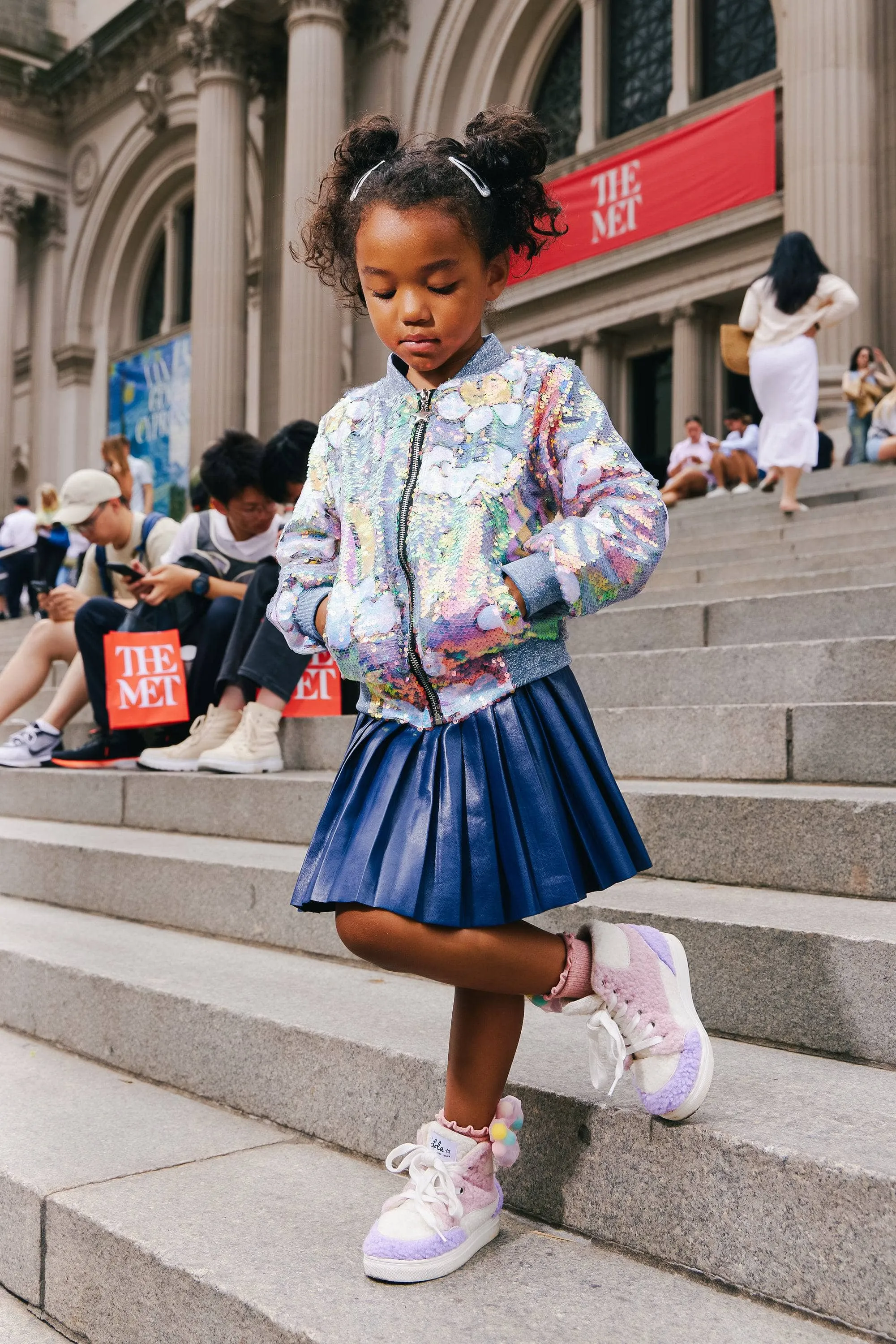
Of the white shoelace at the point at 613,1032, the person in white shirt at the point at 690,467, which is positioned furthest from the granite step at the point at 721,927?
the person in white shirt at the point at 690,467

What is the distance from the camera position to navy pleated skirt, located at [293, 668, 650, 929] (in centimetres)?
171

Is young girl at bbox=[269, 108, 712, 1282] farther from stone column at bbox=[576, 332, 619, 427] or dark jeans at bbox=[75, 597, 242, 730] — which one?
stone column at bbox=[576, 332, 619, 427]

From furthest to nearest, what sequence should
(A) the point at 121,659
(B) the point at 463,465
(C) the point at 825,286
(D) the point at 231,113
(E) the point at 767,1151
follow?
(D) the point at 231,113
(C) the point at 825,286
(A) the point at 121,659
(B) the point at 463,465
(E) the point at 767,1151

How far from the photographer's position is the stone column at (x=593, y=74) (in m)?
17.2

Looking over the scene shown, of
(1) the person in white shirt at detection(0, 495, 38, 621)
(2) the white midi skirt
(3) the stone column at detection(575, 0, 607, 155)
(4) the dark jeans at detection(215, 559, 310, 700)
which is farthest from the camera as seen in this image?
(3) the stone column at detection(575, 0, 607, 155)

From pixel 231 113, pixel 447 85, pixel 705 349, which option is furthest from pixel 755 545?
pixel 231 113

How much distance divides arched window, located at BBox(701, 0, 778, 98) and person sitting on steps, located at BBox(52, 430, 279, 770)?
13066 mm

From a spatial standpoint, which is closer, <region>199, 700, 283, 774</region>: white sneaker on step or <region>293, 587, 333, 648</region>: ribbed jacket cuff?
<region>293, 587, 333, 648</region>: ribbed jacket cuff

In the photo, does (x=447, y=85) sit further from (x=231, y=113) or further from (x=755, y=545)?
(x=755, y=545)

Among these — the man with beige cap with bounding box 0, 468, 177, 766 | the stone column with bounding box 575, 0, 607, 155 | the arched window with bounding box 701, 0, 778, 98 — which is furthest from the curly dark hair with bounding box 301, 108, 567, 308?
the stone column with bounding box 575, 0, 607, 155

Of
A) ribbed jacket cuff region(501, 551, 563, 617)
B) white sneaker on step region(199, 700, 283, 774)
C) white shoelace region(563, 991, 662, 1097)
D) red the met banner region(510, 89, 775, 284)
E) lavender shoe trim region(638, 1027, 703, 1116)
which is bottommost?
lavender shoe trim region(638, 1027, 703, 1116)

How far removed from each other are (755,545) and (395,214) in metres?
5.27

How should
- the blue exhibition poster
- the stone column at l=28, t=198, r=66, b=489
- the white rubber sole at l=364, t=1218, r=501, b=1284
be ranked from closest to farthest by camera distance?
1. the white rubber sole at l=364, t=1218, r=501, b=1284
2. the blue exhibition poster
3. the stone column at l=28, t=198, r=66, b=489

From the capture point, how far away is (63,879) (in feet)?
13.4
